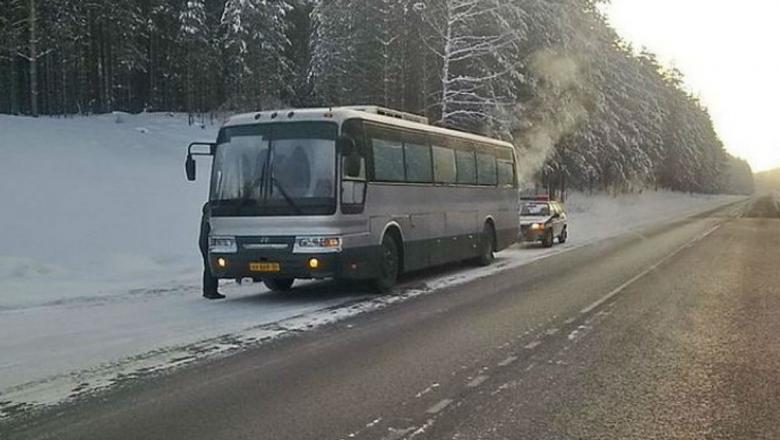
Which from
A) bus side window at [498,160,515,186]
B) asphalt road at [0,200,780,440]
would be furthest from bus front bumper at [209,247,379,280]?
bus side window at [498,160,515,186]

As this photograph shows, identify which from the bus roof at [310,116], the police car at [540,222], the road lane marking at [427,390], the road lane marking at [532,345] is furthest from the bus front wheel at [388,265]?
the police car at [540,222]

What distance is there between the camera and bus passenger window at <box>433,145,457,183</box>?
54.4ft

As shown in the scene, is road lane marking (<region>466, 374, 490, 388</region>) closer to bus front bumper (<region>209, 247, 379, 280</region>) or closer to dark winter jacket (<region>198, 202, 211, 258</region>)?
bus front bumper (<region>209, 247, 379, 280</region>)

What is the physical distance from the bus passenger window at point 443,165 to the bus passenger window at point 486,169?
1.68 m

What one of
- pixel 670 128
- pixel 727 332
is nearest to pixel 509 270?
pixel 727 332

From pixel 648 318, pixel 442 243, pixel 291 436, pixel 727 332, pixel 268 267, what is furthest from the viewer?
pixel 442 243

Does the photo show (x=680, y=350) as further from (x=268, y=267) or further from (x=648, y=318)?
(x=268, y=267)

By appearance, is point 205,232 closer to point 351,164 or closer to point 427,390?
point 351,164

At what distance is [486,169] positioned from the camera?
19.5m

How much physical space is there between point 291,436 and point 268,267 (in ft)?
23.5

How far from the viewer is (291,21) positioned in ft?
178

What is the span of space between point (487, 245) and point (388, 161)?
5793 millimetres

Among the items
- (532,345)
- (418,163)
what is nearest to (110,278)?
(418,163)

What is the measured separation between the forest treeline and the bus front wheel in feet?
56.0
